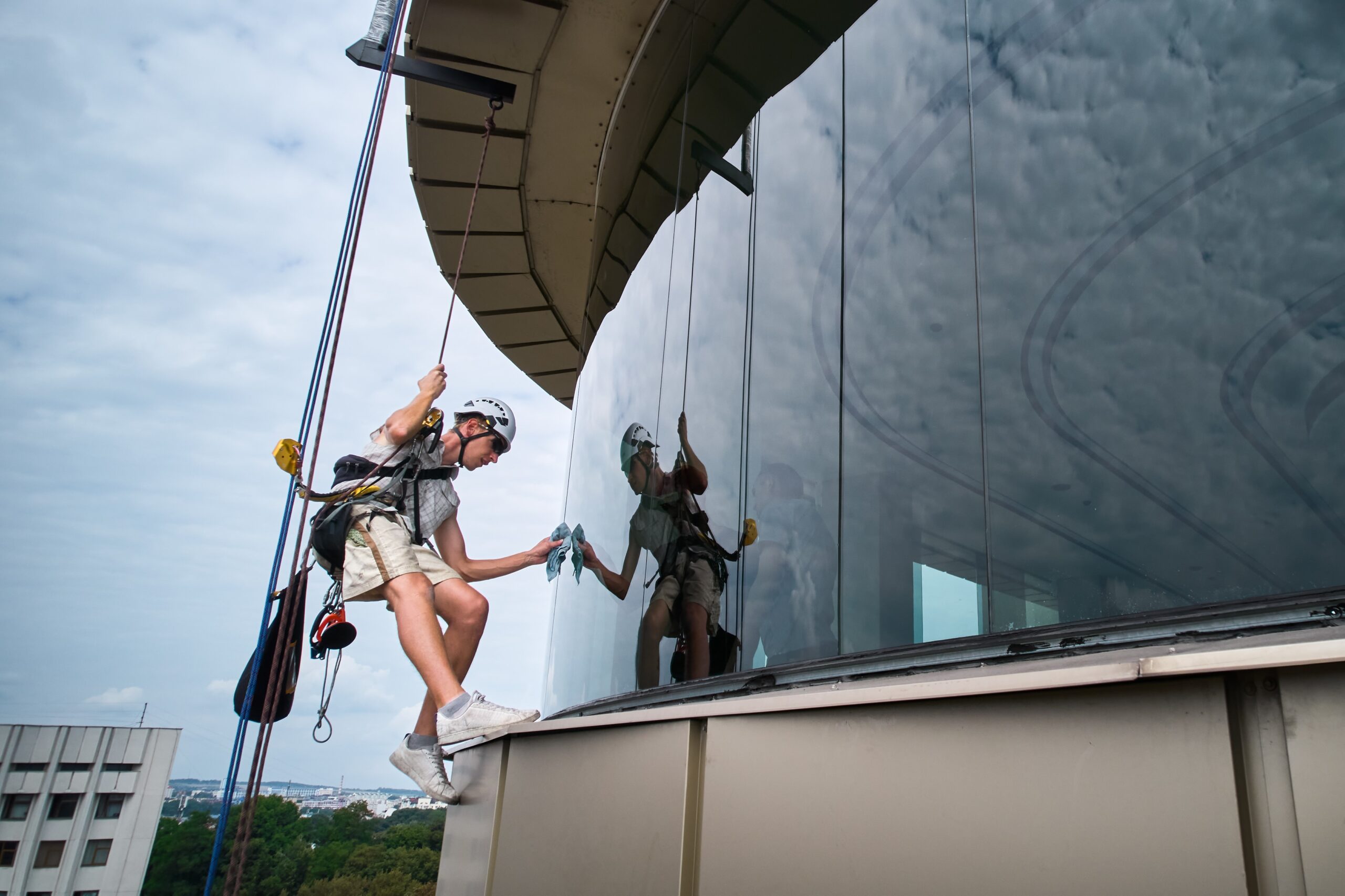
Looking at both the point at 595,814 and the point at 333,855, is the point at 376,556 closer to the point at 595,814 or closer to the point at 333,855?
the point at 595,814

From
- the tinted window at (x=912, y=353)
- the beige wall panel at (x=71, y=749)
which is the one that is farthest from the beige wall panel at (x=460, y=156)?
the beige wall panel at (x=71, y=749)

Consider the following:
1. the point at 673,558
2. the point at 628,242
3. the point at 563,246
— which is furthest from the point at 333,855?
the point at 673,558

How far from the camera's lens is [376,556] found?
3.52m

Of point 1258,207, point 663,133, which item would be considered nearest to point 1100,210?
point 1258,207

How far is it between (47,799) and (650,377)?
40.4 metres

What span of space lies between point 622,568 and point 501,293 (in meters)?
4.92

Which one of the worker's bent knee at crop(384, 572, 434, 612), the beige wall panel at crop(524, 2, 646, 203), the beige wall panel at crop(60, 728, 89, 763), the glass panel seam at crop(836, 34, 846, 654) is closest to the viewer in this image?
the glass panel seam at crop(836, 34, 846, 654)

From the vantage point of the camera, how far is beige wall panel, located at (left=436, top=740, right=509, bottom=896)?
3.25m

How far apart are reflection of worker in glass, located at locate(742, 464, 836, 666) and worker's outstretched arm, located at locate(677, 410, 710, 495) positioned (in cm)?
56

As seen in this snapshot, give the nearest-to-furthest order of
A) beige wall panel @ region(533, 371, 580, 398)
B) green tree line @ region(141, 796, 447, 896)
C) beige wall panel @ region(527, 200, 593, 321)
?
1. beige wall panel @ region(527, 200, 593, 321)
2. beige wall panel @ region(533, 371, 580, 398)
3. green tree line @ region(141, 796, 447, 896)

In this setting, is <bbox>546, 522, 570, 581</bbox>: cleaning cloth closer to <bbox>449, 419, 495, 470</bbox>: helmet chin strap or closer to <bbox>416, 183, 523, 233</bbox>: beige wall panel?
<bbox>449, 419, 495, 470</bbox>: helmet chin strap

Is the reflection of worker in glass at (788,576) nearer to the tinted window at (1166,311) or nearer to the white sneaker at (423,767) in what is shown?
the tinted window at (1166,311)

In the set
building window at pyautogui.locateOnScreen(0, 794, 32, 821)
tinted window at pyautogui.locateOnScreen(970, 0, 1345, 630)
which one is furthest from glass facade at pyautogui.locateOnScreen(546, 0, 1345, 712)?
building window at pyautogui.locateOnScreen(0, 794, 32, 821)

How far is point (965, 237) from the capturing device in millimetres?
2098
